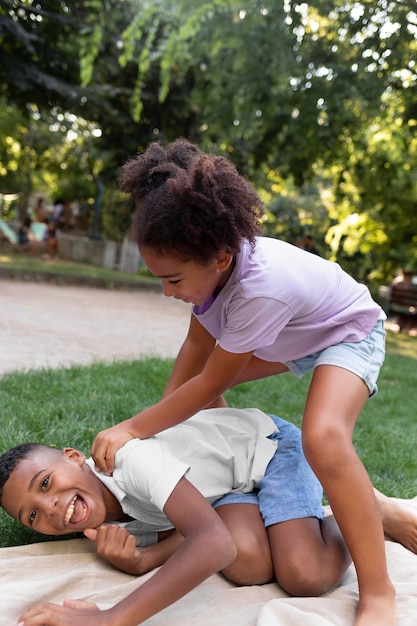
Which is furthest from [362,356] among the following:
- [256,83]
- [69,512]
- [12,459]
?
[256,83]

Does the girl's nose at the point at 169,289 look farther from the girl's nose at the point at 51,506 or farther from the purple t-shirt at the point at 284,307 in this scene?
the girl's nose at the point at 51,506

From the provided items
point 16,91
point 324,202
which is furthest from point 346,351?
point 324,202

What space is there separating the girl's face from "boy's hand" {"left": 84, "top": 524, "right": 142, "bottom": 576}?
0.71 m

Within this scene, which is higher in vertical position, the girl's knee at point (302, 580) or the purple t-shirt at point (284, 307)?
the purple t-shirt at point (284, 307)

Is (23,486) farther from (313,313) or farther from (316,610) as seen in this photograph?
(313,313)

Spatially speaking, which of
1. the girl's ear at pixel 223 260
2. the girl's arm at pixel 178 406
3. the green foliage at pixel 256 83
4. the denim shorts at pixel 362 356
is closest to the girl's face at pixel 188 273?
the girl's ear at pixel 223 260

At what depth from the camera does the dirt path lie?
4.79 meters

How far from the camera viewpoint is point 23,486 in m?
1.74

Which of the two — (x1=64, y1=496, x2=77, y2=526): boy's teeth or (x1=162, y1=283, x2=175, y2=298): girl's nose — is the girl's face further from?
(x1=64, y1=496, x2=77, y2=526): boy's teeth

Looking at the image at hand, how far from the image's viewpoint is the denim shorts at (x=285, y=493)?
6.39 feet

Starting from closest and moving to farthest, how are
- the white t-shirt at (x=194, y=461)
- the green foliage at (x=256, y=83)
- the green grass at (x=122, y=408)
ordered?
the white t-shirt at (x=194, y=461), the green grass at (x=122, y=408), the green foliage at (x=256, y=83)

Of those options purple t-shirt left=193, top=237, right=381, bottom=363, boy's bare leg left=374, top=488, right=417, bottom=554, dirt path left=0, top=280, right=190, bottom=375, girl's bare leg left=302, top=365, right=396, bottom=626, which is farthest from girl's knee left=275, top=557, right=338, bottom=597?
dirt path left=0, top=280, right=190, bottom=375

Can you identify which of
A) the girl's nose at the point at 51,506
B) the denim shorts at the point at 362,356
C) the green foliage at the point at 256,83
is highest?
the green foliage at the point at 256,83

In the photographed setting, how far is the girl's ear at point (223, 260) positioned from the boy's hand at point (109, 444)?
0.55 metres
